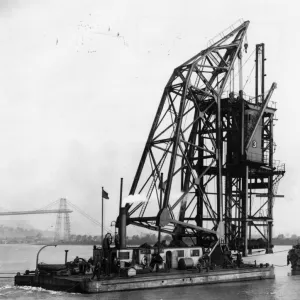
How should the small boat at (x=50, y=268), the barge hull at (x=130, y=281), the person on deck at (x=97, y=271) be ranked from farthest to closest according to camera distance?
the small boat at (x=50, y=268)
the person on deck at (x=97, y=271)
the barge hull at (x=130, y=281)

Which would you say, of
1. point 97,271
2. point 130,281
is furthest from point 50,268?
point 130,281

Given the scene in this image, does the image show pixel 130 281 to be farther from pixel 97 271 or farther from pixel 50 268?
pixel 50 268

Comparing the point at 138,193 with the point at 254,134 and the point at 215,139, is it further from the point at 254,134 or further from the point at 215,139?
the point at 254,134

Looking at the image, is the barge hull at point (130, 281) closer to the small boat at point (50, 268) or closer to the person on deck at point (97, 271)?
the person on deck at point (97, 271)

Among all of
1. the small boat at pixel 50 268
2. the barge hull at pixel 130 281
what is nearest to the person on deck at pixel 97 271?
the barge hull at pixel 130 281

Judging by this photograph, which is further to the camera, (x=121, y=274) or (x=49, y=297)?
(x=121, y=274)

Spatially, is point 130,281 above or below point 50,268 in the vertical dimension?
below

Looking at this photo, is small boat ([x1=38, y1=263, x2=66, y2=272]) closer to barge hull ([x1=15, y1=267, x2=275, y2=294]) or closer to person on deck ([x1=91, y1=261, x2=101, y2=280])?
barge hull ([x1=15, y1=267, x2=275, y2=294])

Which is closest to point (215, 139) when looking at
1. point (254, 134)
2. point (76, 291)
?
point (254, 134)
